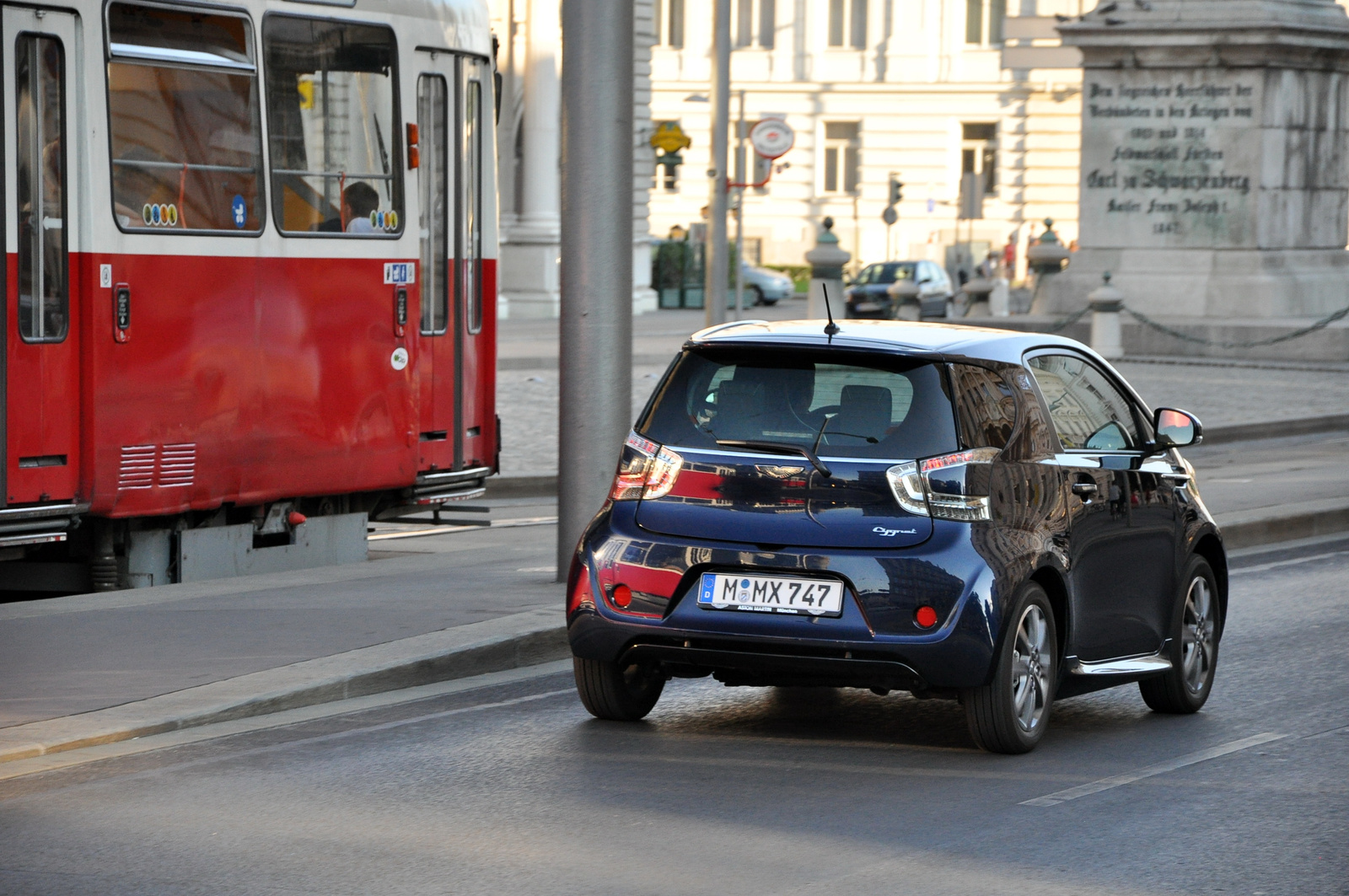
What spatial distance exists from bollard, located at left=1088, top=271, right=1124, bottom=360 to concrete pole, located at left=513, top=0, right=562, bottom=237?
17.4 m

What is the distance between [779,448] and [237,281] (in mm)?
5186

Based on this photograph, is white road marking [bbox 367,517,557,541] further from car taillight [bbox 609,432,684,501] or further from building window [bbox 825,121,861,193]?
building window [bbox 825,121,861,193]

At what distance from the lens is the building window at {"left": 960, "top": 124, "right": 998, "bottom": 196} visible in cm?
7550

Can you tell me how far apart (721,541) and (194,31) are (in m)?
5.45

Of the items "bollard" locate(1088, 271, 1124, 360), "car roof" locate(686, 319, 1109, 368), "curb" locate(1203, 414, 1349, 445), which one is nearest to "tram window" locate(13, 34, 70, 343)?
"car roof" locate(686, 319, 1109, 368)

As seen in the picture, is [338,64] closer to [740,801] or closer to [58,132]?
[58,132]

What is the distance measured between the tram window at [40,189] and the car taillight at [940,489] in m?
5.08

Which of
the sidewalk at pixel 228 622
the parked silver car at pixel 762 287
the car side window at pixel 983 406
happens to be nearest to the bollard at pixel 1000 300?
the parked silver car at pixel 762 287

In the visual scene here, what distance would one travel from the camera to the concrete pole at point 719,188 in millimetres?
31750

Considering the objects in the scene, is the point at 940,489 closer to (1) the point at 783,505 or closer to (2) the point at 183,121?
(1) the point at 783,505

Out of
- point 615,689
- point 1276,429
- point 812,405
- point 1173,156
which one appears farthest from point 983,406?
point 1173,156

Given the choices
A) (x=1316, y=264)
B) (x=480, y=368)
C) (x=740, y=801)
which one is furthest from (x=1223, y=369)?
(x=740, y=801)

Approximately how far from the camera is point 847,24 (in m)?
78.1

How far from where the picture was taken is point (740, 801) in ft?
22.4
